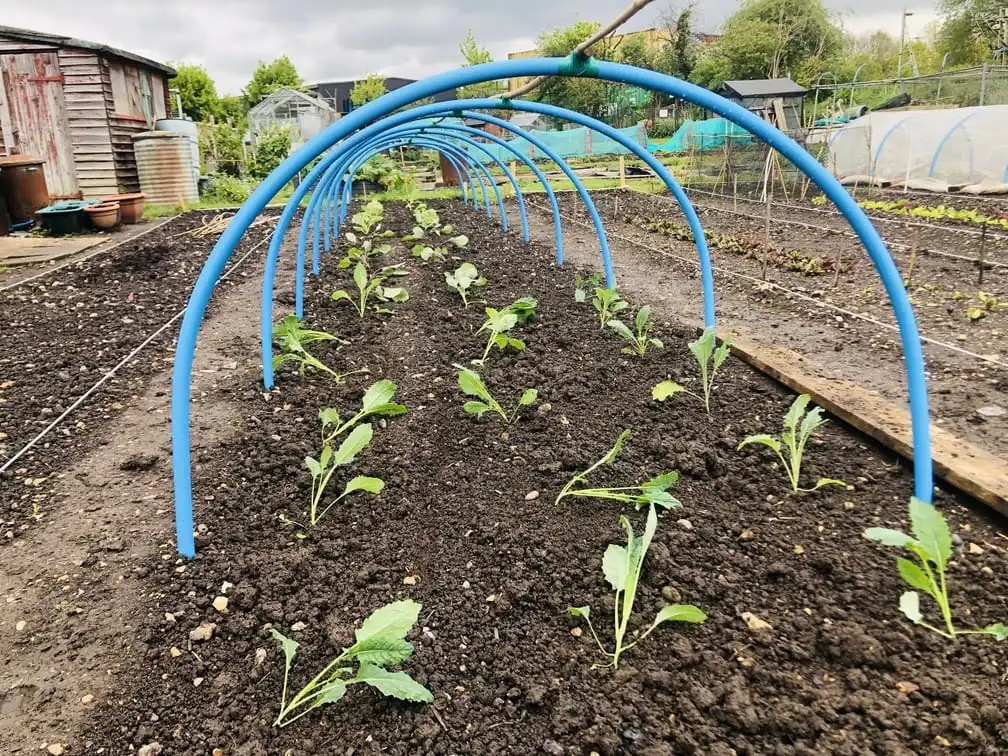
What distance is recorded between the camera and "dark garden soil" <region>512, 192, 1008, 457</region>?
3.85 metres

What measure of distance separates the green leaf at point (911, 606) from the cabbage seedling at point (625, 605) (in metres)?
0.55

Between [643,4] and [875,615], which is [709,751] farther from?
[643,4]

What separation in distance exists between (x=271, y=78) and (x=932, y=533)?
59.8 metres

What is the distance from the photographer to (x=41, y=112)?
13.1 meters

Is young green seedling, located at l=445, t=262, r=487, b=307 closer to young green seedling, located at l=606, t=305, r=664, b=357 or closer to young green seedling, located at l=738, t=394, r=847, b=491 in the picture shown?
young green seedling, located at l=606, t=305, r=664, b=357

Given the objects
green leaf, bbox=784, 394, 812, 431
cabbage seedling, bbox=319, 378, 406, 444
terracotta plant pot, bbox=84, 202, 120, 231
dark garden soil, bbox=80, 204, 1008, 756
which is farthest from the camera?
terracotta plant pot, bbox=84, 202, 120, 231

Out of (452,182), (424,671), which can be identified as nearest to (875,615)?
(424,671)

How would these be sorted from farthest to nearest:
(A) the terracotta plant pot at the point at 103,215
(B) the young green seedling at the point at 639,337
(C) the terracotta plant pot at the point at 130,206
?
(C) the terracotta plant pot at the point at 130,206
(A) the terracotta plant pot at the point at 103,215
(B) the young green seedling at the point at 639,337

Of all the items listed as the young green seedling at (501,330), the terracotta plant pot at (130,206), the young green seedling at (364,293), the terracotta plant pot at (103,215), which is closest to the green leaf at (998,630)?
the young green seedling at (501,330)

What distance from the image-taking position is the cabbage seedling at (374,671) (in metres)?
1.72

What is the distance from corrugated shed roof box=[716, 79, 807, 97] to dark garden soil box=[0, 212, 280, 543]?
1475 cm

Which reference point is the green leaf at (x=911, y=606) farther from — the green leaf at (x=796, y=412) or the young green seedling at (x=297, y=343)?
the young green seedling at (x=297, y=343)

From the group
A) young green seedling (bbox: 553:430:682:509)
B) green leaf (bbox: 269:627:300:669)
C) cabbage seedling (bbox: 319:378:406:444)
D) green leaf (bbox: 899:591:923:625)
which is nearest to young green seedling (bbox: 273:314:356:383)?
cabbage seedling (bbox: 319:378:406:444)

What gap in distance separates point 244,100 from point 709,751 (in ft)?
193
